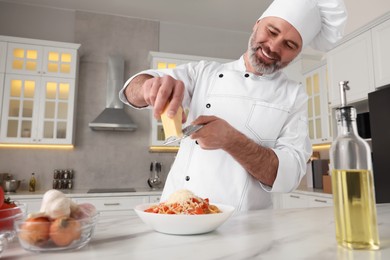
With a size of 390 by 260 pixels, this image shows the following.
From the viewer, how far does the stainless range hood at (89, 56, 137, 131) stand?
3.16m

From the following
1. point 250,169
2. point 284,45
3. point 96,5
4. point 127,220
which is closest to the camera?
point 127,220

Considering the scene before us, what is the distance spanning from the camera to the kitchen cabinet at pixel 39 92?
2914 mm

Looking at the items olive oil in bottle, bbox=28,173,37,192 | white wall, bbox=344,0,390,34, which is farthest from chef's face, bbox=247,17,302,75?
olive oil in bottle, bbox=28,173,37,192

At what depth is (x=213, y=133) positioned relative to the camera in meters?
0.81

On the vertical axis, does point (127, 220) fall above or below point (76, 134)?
below

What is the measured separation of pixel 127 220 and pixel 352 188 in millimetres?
557

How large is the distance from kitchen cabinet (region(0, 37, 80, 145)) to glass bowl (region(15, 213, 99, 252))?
9.16ft

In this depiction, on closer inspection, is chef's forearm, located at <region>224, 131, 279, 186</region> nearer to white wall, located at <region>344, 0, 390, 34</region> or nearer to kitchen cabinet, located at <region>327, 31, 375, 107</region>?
kitchen cabinet, located at <region>327, 31, 375, 107</region>

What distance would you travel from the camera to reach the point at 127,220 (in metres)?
0.77

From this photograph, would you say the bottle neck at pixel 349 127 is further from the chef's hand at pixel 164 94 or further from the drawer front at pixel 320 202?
the drawer front at pixel 320 202

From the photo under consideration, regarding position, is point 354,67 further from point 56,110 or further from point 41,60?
point 41,60

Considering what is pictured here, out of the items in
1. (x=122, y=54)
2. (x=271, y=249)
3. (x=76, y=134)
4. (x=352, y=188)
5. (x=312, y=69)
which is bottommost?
(x=271, y=249)

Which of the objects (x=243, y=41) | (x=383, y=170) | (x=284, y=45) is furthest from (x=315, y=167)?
(x=284, y=45)

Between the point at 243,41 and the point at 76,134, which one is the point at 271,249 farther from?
the point at 243,41
